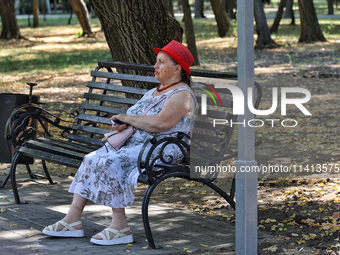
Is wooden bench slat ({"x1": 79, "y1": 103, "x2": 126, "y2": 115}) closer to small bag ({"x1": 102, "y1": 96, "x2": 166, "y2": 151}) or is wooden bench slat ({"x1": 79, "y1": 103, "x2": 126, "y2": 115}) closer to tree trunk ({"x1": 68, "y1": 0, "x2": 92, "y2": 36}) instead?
small bag ({"x1": 102, "y1": 96, "x2": 166, "y2": 151})

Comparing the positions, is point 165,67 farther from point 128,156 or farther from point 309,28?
point 309,28

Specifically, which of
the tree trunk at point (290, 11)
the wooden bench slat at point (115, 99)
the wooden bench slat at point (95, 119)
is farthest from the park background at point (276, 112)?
the tree trunk at point (290, 11)

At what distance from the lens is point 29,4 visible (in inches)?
2130

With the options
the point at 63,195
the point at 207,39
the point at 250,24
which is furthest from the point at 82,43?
the point at 250,24

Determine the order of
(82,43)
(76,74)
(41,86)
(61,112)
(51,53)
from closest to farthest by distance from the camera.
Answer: (61,112), (41,86), (76,74), (51,53), (82,43)

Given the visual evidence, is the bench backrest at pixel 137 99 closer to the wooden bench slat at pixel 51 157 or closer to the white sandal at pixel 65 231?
the wooden bench slat at pixel 51 157

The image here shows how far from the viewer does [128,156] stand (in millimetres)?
3914

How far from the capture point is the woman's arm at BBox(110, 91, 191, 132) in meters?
3.93

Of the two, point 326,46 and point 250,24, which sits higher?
point 250,24

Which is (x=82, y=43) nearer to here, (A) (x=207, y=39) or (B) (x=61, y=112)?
(A) (x=207, y=39)

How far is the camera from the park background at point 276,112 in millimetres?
4199

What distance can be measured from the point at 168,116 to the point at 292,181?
2.12 meters

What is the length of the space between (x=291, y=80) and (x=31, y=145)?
9444 mm

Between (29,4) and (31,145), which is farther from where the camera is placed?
(29,4)
